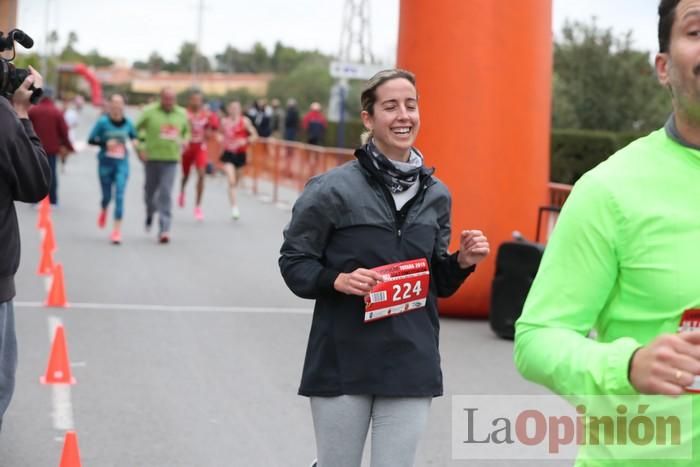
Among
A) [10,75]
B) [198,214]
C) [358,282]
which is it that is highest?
[10,75]

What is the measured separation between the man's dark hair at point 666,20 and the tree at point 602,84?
3052cm

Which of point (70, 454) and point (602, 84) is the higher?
point (602, 84)

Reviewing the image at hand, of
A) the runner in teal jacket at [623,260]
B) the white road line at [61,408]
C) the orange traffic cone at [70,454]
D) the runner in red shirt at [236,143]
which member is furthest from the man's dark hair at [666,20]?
the runner in red shirt at [236,143]

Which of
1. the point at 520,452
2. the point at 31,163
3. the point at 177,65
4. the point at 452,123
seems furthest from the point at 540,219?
the point at 177,65

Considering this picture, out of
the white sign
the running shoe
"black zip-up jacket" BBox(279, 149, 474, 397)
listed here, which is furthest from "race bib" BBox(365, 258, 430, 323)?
the white sign

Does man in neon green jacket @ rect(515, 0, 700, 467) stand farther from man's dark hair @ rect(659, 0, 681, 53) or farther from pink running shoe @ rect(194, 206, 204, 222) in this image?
pink running shoe @ rect(194, 206, 204, 222)

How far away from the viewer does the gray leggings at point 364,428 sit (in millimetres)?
4480

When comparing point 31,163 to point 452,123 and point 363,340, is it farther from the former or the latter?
point 452,123

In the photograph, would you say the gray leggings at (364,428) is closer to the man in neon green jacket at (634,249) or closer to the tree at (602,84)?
the man in neon green jacket at (634,249)

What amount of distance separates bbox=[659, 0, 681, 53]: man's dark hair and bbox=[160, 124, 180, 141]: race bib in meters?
15.0

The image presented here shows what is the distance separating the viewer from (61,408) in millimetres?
8047

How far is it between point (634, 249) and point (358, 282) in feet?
6.82

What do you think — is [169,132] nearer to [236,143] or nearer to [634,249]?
[236,143]

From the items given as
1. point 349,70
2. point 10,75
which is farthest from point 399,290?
point 349,70
